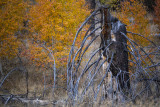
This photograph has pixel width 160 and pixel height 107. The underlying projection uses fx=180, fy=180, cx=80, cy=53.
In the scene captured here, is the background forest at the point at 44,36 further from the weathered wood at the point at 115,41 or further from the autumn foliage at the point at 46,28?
the weathered wood at the point at 115,41

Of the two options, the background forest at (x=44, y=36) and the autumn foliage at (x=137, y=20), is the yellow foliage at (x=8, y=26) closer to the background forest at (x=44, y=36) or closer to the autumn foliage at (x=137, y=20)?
the background forest at (x=44, y=36)

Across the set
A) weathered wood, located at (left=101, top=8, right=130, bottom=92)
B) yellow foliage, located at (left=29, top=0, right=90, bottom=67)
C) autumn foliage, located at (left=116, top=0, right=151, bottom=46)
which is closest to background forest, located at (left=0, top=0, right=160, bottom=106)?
yellow foliage, located at (left=29, top=0, right=90, bottom=67)

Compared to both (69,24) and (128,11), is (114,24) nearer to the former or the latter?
(69,24)

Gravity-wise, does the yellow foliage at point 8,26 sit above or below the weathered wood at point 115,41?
above

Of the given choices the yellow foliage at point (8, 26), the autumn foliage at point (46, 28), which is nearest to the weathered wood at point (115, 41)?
the autumn foliage at point (46, 28)

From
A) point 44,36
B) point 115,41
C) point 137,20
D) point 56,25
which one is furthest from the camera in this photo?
point 137,20

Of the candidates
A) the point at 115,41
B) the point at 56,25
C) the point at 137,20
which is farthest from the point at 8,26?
the point at 137,20

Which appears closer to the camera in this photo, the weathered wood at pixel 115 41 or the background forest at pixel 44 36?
the weathered wood at pixel 115 41

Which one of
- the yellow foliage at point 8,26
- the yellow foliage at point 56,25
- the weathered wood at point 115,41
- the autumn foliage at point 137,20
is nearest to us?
the weathered wood at point 115,41

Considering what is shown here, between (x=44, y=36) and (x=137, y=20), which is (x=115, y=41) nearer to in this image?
(x=44, y=36)

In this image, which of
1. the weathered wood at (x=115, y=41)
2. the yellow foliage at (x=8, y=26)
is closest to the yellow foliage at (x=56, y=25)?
the yellow foliage at (x=8, y=26)

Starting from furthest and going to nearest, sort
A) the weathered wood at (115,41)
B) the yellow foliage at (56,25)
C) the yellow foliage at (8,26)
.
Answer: the yellow foliage at (8,26) < the yellow foliage at (56,25) < the weathered wood at (115,41)

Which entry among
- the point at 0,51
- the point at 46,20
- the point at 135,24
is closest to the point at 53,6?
the point at 46,20

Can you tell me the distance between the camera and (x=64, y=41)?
14.1 m
